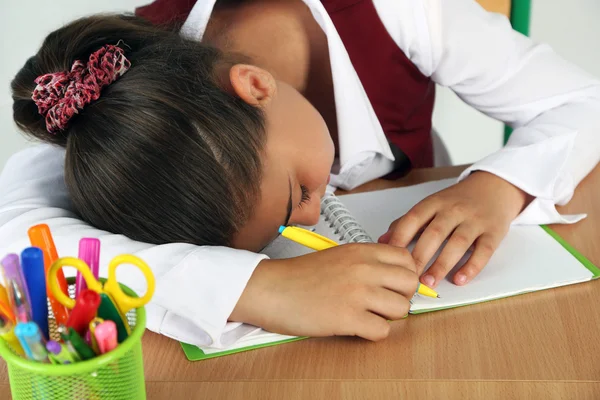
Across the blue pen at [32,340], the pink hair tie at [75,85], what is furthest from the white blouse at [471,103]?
the blue pen at [32,340]

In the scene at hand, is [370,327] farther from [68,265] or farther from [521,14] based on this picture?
[521,14]

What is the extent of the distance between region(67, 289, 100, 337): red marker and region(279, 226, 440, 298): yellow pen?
0.87 ft

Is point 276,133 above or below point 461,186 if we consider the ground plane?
above

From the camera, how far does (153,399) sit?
1.87ft

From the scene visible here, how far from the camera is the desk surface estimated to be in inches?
22.0

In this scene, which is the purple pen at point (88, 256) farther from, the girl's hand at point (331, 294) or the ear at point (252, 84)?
the ear at point (252, 84)

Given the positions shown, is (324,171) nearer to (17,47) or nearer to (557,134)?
(557,134)

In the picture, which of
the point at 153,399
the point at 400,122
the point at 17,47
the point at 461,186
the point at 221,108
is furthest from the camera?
the point at 17,47

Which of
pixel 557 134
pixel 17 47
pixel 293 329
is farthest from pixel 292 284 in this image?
pixel 17 47

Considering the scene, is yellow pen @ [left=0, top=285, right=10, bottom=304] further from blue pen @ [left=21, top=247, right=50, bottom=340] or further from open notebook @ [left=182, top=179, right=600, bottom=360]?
open notebook @ [left=182, top=179, right=600, bottom=360]

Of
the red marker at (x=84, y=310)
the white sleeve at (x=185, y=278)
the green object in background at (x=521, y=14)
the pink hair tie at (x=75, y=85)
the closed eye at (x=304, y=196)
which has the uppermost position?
the red marker at (x=84, y=310)

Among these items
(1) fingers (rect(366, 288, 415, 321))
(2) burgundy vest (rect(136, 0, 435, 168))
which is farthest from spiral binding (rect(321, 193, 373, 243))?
(2) burgundy vest (rect(136, 0, 435, 168))

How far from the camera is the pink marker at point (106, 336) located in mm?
396

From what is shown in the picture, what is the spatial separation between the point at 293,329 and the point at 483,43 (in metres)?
0.53
